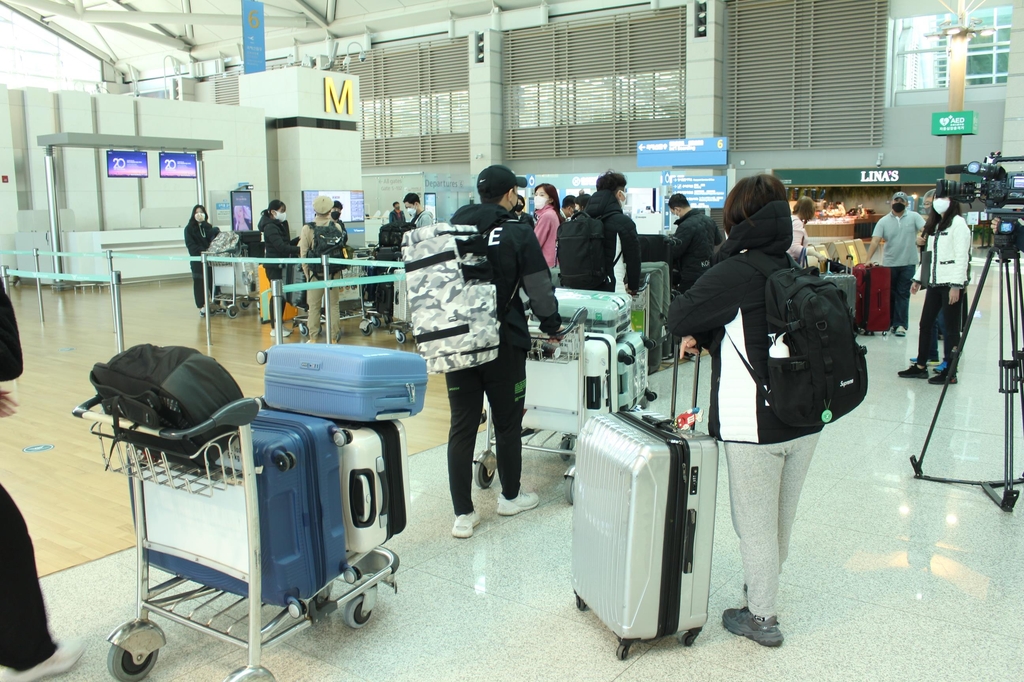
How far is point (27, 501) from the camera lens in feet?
13.2

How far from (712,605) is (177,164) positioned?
15284 millimetres

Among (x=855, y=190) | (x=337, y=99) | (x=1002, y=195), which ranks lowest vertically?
(x=1002, y=195)

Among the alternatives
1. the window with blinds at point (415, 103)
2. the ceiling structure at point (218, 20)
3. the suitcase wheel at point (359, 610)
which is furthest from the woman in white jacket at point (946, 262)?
the window with blinds at point (415, 103)

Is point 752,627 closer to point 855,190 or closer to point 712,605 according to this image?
point 712,605

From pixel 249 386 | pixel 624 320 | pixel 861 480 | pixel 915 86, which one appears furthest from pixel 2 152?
pixel 915 86

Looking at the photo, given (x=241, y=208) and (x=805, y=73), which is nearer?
(x=241, y=208)

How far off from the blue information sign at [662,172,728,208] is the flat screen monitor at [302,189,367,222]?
664cm

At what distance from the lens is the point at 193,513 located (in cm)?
236

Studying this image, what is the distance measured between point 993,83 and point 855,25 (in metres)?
3.02

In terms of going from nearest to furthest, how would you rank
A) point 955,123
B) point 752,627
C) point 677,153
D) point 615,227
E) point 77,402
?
point 752,627 < point 615,227 < point 77,402 < point 955,123 < point 677,153

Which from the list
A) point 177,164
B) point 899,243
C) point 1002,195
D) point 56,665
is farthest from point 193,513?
point 177,164

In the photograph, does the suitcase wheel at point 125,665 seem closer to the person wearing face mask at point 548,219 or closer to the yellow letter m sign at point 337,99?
the person wearing face mask at point 548,219

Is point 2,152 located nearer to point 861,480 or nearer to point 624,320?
point 624,320

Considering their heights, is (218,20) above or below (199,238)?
above
